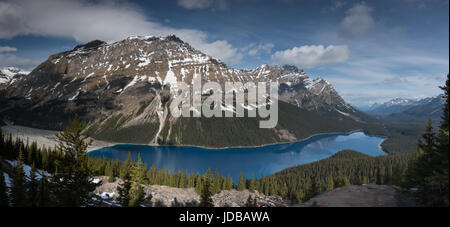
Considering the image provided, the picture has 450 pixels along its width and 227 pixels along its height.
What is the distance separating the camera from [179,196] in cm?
6112

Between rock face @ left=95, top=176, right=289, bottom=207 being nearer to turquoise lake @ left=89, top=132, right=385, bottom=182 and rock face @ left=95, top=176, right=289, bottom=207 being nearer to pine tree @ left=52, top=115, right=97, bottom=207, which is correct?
pine tree @ left=52, top=115, right=97, bottom=207

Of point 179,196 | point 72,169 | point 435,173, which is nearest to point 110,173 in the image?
point 179,196

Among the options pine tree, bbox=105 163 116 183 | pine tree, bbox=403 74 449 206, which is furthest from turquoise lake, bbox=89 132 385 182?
pine tree, bbox=403 74 449 206

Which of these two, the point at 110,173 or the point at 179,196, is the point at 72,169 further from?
the point at 110,173

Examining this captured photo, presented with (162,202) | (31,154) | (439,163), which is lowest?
(162,202)

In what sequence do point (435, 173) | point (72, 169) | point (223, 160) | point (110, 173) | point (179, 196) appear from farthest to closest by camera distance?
point (223, 160) → point (110, 173) → point (179, 196) → point (72, 169) → point (435, 173)

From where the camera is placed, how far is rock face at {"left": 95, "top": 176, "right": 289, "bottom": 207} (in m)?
54.5

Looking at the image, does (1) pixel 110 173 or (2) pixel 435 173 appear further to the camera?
(1) pixel 110 173

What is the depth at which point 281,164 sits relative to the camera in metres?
156

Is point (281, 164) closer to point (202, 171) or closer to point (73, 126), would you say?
point (202, 171)
